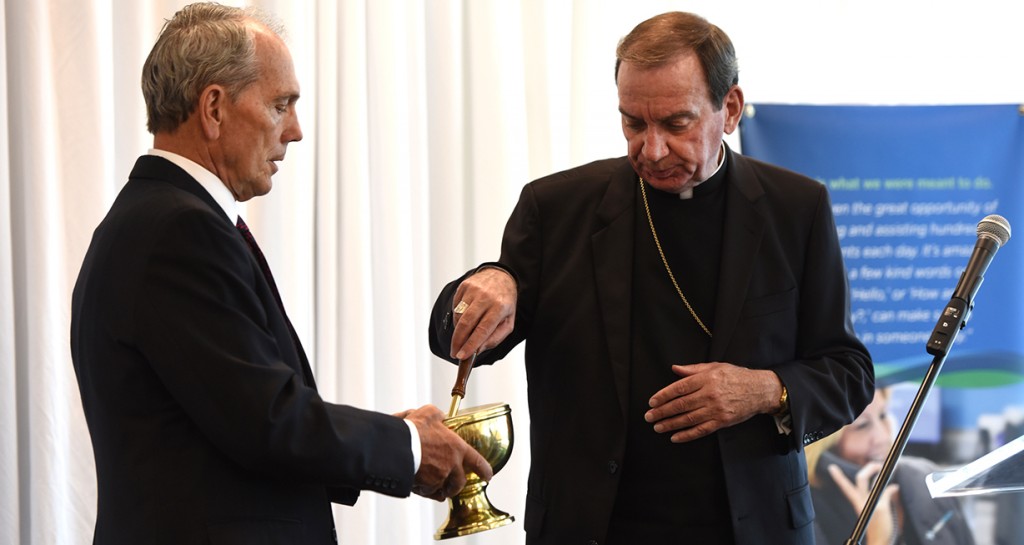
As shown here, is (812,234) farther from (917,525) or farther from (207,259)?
(917,525)

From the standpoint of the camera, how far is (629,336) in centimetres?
221

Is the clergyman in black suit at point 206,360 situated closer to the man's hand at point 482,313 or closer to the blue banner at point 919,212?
the man's hand at point 482,313

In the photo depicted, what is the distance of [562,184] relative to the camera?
7.88 feet

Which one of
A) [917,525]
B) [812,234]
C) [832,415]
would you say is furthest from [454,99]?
[917,525]

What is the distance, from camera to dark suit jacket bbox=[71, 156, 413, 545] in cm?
166

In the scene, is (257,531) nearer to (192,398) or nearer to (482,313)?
(192,398)

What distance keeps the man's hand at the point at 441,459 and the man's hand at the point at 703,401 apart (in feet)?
1.11

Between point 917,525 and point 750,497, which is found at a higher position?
point 750,497

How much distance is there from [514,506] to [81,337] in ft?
7.30

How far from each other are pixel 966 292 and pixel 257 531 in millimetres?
1267

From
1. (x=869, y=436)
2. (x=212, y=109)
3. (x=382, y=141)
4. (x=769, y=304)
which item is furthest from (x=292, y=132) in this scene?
(x=869, y=436)

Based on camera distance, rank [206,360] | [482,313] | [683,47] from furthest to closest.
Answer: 1. [683,47]
2. [482,313]
3. [206,360]

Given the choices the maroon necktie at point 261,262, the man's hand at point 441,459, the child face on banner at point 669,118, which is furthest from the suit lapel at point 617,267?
the maroon necktie at point 261,262

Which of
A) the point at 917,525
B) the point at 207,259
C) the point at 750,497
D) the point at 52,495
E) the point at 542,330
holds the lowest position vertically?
the point at 917,525
